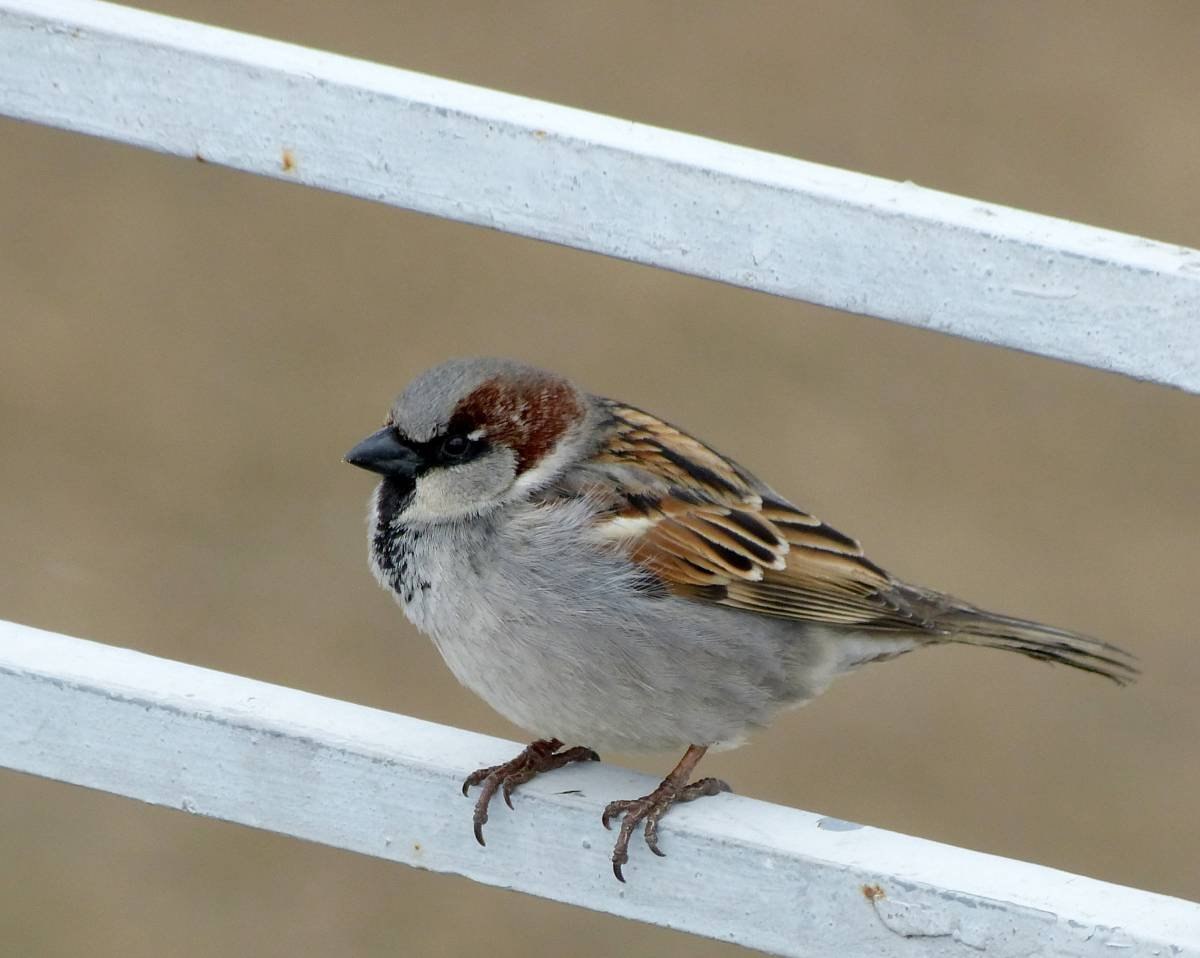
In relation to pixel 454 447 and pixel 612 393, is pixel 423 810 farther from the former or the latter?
pixel 612 393

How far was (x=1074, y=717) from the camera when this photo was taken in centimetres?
528

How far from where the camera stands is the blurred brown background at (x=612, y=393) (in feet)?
15.9

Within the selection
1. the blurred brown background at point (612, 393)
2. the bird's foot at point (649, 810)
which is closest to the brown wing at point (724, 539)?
the bird's foot at point (649, 810)

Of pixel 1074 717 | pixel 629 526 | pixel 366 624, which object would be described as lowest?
pixel 629 526

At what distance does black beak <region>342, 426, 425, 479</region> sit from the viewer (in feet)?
7.96

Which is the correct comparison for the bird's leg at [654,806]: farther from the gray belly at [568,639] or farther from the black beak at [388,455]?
the black beak at [388,455]

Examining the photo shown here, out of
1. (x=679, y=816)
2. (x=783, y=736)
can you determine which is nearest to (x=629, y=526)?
(x=679, y=816)

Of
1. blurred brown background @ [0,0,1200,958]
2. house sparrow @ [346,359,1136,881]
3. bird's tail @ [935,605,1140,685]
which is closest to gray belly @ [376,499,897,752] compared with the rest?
house sparrow @ [346,359,1136,881]

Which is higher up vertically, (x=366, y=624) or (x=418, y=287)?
(x=418, y=287)

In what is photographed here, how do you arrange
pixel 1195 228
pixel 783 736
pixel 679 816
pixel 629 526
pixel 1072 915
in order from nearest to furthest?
pixel 1072 915 → pixel 679 816 → pixel 629 526 → pixel 783 736 → pixel 1195 228

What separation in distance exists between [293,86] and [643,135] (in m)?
0.34

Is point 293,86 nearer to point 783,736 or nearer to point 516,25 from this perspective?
point 783,736

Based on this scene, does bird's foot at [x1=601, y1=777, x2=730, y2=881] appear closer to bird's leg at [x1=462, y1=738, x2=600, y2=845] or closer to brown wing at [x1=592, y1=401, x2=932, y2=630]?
bird's leg at [x1=462, y1=738, x2=600, y2=845]

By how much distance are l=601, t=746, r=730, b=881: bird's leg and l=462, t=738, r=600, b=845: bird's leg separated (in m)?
0.11
